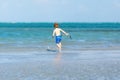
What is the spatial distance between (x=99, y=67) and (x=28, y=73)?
2.89 meters

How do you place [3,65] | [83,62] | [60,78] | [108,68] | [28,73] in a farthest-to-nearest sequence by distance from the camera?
[83,62], [3,65], [108,68], [28,73], [60,78]

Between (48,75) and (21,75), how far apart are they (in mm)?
847

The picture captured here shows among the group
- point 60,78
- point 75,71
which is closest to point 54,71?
point 75,71

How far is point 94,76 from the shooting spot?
13.3 metres

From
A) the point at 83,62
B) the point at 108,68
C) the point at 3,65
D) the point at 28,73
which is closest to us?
the point at 28,73

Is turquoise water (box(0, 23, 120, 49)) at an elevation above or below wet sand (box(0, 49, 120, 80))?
below

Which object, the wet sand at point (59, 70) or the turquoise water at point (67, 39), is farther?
→ the turquoise water at point (67, 39)

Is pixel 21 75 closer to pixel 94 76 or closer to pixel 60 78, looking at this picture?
pixel 60 78

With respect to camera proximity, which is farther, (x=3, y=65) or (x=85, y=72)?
(x=3, y=65)

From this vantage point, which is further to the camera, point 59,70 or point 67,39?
point 67,39

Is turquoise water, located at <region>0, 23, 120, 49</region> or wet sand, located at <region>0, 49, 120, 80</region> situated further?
turquoise water, located at <region>0, 23, 120, 49</region>

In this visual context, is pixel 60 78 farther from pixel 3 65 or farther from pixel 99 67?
pixel 3 65

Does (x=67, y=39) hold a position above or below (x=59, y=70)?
below

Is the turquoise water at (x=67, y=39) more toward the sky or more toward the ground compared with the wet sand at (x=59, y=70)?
more toward the ground
